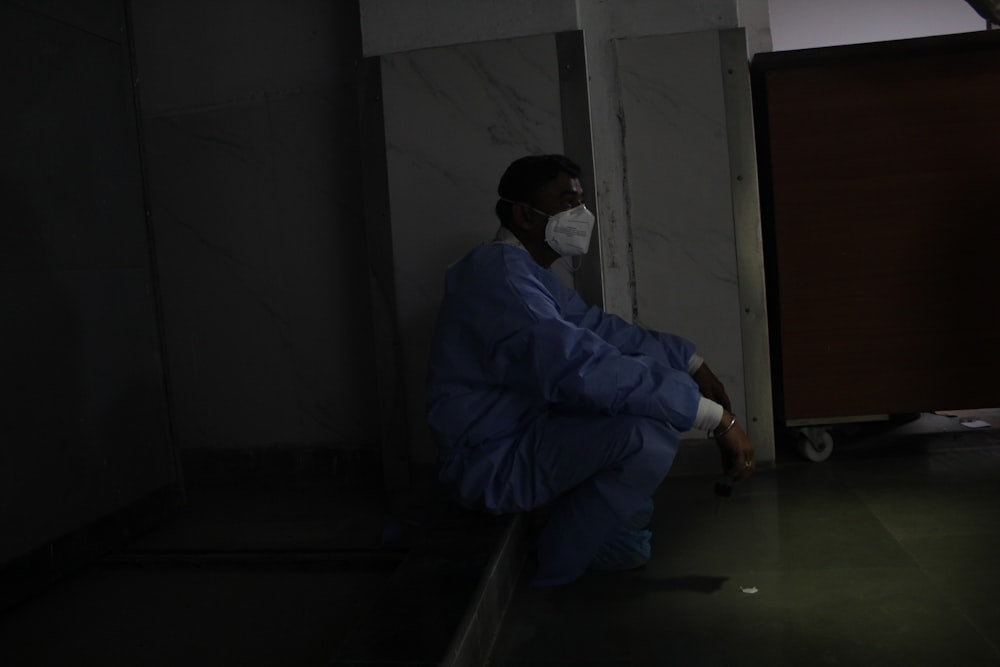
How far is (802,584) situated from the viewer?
89.3 inches

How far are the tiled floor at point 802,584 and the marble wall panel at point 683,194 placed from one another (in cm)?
64

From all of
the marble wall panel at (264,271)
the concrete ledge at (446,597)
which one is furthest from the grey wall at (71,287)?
the concrete ledge at (446,597)

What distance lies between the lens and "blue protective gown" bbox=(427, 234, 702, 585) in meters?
2.20

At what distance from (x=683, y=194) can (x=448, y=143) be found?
0.94m

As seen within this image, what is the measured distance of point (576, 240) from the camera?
8.65 feet

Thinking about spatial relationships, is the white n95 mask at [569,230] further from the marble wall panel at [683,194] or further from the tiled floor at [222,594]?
the tiled floor at [222,594]

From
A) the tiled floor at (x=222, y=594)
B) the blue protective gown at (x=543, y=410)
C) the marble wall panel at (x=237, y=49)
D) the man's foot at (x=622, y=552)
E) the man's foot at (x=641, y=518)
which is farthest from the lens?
the marble wall panel at (x=237, y=49)

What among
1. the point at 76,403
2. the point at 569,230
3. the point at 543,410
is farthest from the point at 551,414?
the point at 76,403

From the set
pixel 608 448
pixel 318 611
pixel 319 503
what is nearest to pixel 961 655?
pixel 608 448

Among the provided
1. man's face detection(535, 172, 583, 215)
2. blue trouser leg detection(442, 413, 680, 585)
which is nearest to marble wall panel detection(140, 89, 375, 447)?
man's face detection(535, 172, 583, 215)

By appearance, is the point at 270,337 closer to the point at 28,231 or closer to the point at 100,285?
the point at 100,285

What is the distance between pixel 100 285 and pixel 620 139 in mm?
2036

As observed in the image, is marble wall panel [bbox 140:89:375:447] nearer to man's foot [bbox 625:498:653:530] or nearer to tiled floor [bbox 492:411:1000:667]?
man's foot [bbox 625:498:653:530]

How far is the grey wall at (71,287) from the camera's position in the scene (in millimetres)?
2695
